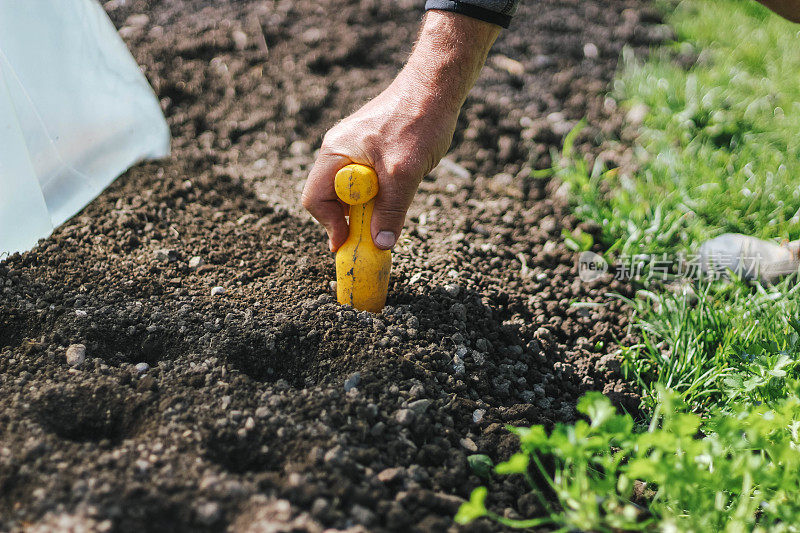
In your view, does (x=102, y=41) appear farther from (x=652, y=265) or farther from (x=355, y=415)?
(x=652, y=265)

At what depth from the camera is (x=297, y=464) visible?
1489 millimetres

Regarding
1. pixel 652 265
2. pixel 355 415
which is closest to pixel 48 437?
pixel 355 415

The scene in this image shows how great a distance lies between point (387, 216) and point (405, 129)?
0.86ft

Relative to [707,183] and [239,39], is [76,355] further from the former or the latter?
[707,183]

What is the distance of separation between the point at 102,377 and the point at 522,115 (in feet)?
7.97

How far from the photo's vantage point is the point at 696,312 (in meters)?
2.19

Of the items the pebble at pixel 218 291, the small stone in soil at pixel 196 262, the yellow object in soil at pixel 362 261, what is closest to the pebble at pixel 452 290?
the yellow object in soil at pixel 362 261

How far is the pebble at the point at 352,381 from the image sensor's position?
1.71 metres

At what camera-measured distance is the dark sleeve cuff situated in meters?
1.98

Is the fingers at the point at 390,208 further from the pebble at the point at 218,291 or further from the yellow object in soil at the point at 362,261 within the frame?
the pebble at the point at 218,291

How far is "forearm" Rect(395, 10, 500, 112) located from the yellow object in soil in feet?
1.12

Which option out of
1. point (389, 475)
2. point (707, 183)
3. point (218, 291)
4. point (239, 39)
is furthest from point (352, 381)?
point (239, 39)

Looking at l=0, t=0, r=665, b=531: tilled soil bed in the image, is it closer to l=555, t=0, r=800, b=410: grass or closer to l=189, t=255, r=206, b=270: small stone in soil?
l=189, t=255, r=206, b=270: small stone in soil

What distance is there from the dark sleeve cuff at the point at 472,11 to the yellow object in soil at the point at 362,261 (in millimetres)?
588
